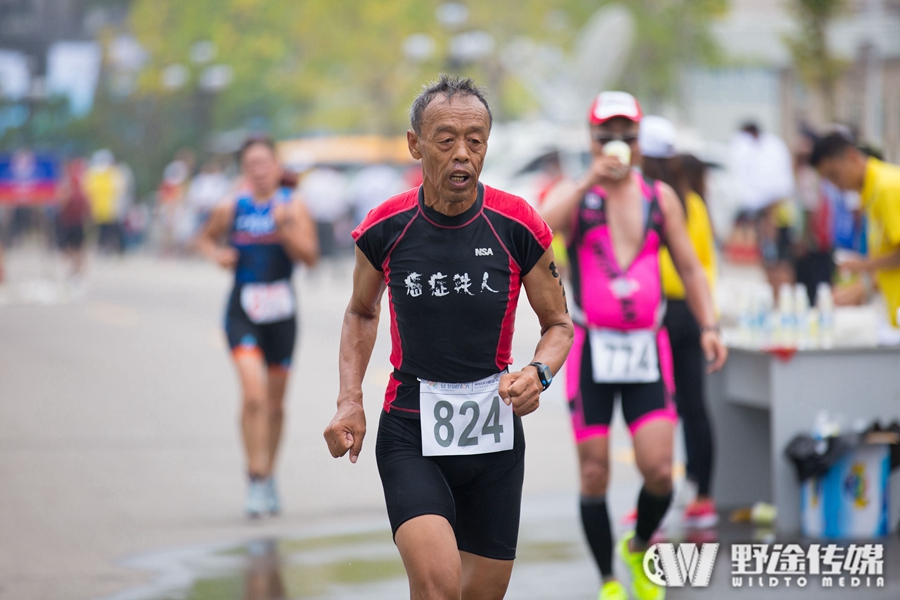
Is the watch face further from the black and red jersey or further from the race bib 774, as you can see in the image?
the race bib 774

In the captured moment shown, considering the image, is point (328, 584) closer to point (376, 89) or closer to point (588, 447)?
point (588, 447)

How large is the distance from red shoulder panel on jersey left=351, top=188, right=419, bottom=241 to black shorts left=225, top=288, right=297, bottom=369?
13.1ft

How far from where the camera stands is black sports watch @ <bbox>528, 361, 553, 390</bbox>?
167 inches

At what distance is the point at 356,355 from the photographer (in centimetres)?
458

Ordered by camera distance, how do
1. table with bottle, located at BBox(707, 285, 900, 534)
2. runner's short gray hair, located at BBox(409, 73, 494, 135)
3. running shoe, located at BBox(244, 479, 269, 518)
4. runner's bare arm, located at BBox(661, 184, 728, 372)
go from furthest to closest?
running shoe, located at BBox(244, 479, 269, 518) → table with bottle, located at BBox(707, 285, 900, 534) → runner's bare arm, located at BBox(661, 184, 728, 372) → runner's short gray hair, located at BBox(409, 73, 494, 135)

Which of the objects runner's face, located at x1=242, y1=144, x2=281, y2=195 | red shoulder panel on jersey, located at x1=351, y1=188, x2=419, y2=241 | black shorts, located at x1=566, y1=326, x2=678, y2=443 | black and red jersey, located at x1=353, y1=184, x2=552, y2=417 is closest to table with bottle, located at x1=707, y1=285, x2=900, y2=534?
black shorts, located at x1=566, y1=326, x2=678, y2=443

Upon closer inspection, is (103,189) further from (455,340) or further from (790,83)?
(455,340)

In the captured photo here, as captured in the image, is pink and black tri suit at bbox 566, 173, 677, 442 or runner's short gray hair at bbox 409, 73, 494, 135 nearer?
runner's short gray hair at bbox 409, 73, 494, 135

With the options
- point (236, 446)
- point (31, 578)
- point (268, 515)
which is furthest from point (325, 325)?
point (31, 578)

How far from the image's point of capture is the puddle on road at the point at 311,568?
6.45 m

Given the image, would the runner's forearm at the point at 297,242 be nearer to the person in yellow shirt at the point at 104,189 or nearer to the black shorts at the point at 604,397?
the black shorts at the point at 604,397

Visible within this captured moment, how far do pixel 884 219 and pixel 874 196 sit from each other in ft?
0.45
